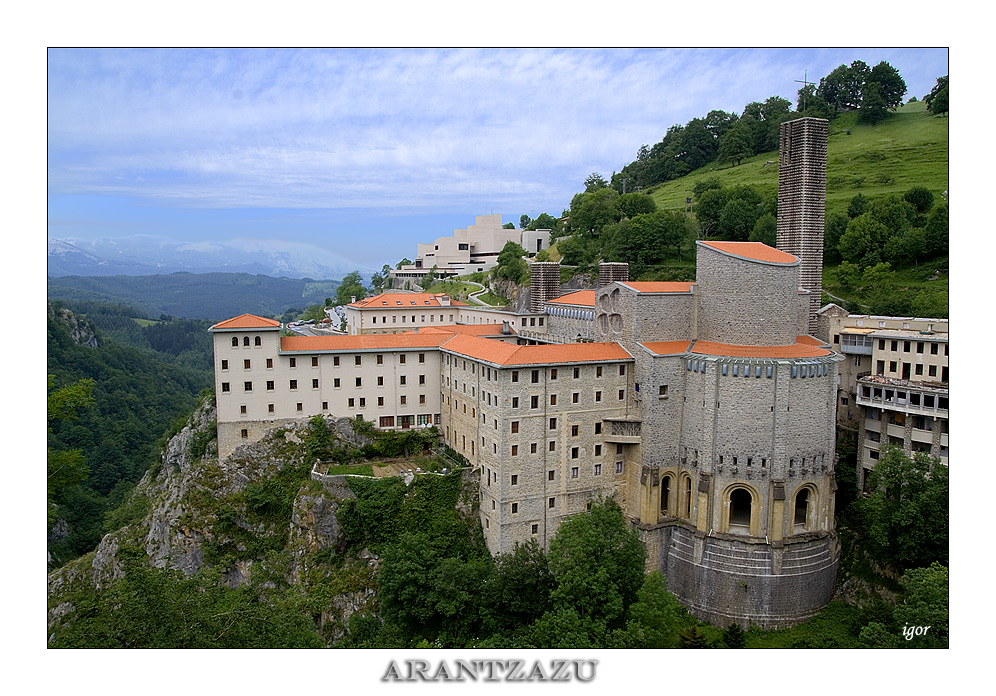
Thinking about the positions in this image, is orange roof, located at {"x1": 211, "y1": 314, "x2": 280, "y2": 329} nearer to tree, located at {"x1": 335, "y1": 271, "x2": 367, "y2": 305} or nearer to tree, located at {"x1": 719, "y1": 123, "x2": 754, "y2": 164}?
tree, located at {"x1": 335, "y1": 271, "x2": 367, "y2": 305}

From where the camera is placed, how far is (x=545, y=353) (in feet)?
134

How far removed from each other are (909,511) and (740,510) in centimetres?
930

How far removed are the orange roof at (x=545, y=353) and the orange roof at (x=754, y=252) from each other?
8678 millimetres

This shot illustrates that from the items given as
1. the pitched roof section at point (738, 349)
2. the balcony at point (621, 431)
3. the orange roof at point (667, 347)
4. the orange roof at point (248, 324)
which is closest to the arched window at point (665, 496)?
the balcony at point (621, 431)

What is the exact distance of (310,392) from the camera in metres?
46.8

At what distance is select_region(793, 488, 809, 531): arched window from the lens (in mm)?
40688

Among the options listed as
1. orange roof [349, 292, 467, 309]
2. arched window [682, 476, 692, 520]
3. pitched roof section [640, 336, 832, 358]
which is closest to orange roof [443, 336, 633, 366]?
pitched roof section [640, 336, 832, 358]

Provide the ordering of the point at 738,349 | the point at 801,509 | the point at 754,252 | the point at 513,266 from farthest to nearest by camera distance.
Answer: the point at 513,266 → the point at 801,509 → the point at 754,252 → the point at 738,349

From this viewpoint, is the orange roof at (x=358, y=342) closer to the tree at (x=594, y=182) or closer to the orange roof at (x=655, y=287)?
the orange roof at (x=655, y=287)

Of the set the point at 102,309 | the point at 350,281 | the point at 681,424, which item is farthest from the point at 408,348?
the point at 102,309

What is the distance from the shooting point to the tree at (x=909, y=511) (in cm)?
3847

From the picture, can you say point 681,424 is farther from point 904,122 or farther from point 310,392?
point 904,122

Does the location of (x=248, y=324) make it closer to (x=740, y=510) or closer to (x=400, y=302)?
(x=400, y=302)

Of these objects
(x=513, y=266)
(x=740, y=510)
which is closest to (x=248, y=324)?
(x=740, y=510)
